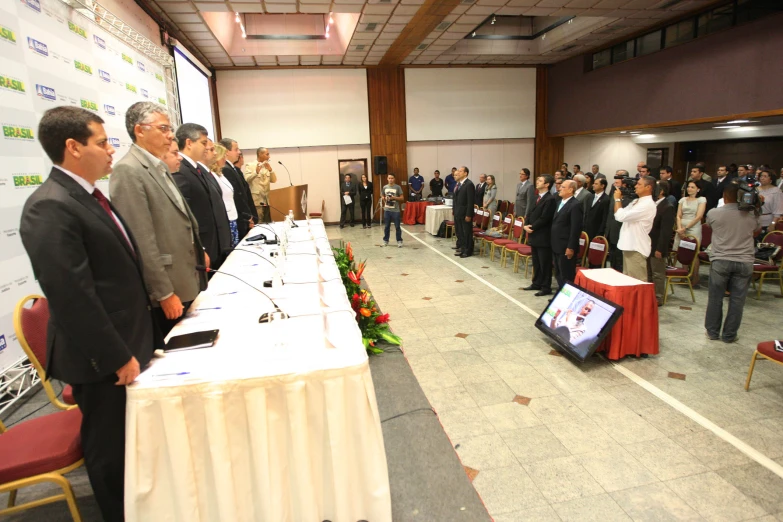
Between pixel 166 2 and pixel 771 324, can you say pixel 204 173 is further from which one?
pixel 771 324

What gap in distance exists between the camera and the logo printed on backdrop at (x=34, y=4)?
3.16m

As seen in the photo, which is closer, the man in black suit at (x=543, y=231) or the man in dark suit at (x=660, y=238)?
the man in dark suit at (x=660, y=238)

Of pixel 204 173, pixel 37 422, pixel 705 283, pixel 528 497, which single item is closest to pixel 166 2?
pixel 204 173

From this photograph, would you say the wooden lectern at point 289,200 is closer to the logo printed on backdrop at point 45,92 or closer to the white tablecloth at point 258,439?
the logo printed on backdrop at point 45,92

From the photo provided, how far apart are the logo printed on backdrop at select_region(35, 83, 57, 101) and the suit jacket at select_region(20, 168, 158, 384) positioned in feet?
7.84

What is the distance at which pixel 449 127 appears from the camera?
12.9 meters

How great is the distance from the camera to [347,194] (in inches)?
463

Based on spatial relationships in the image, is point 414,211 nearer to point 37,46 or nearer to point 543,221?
point 543,221

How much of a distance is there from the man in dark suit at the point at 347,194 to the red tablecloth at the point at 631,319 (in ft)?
29.3

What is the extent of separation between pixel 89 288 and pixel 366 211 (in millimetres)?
10850

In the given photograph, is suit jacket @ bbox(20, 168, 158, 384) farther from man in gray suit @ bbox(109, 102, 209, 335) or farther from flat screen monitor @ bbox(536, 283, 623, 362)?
flat screen monitor @ bbox(536, 283, 623, 362)

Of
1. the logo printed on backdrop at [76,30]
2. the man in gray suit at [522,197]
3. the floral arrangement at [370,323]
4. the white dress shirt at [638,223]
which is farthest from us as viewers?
the man in gray suit at [522,197]

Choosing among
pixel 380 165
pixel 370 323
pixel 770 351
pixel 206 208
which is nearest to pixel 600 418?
pixel 770 351

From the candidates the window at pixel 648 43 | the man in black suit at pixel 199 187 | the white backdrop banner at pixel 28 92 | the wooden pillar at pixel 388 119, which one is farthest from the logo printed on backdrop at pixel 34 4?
the window at pixel 648 43
